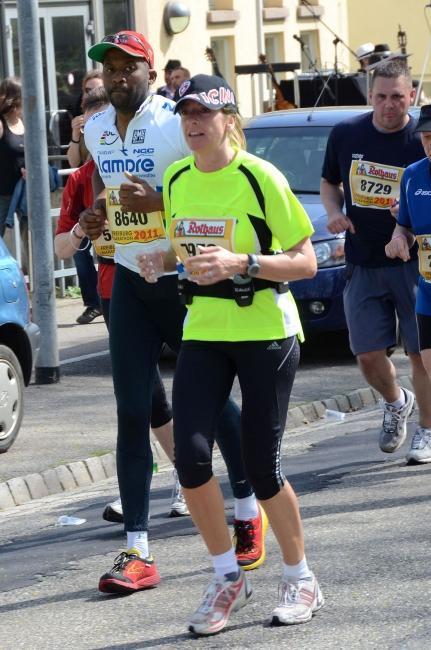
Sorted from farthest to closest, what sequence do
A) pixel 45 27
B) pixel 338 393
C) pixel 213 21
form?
pixel 213 21
pixel 45 27
pixel 338 393

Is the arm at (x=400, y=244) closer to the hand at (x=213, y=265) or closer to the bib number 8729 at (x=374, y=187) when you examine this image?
the bib number 8729 at (x=374, y=187)

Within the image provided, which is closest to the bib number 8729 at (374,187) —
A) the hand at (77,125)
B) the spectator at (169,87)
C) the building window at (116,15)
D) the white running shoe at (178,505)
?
the white running shoe at (178,505)

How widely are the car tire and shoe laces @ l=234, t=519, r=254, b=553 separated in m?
3.33

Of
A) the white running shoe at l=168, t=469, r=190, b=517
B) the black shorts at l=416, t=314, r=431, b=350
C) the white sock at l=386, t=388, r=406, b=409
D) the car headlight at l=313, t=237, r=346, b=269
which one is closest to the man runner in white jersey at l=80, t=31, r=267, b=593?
the white running shoe at l=168, t=469, r=190, b=517

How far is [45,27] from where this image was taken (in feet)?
76.2

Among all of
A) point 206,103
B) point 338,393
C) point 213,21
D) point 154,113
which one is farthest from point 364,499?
point 213,21

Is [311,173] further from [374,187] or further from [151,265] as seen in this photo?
[151,265]

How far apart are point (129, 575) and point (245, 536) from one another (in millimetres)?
535

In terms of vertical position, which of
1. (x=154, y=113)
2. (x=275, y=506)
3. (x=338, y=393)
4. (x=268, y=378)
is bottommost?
(x=338, y=393)

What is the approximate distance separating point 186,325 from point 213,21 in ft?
74.5

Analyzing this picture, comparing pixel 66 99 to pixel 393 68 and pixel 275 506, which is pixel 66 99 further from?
pixel 275 506

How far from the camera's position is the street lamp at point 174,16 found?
25.8 meters

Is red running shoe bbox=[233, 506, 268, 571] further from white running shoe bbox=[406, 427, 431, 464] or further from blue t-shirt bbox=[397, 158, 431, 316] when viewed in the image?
white running shoe bbox=[406, 427, 431, 464]

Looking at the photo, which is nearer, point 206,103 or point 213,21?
point 206,103
